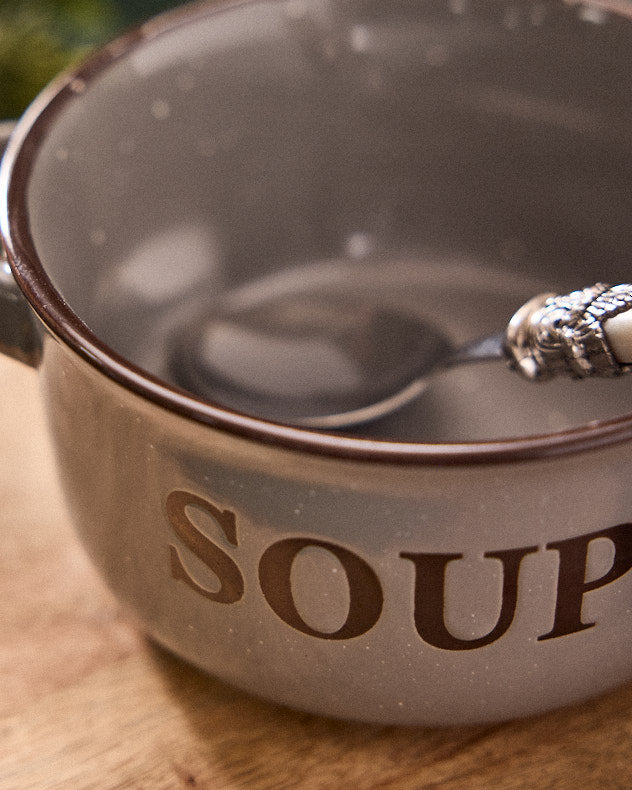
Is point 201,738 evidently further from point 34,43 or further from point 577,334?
point 34,43

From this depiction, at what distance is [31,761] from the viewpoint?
1.15 ft

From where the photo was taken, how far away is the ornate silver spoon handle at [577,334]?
0.35 metres

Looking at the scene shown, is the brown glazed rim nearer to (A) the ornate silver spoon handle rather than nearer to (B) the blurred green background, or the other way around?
(A) the ornate silver spoon handle

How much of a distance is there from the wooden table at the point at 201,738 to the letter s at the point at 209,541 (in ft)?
0.27

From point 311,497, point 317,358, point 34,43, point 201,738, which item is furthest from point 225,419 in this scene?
point 34,43

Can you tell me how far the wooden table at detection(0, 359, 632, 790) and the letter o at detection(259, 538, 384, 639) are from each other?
0.08 meters

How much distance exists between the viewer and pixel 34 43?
0.88m

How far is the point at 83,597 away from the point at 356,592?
18cm

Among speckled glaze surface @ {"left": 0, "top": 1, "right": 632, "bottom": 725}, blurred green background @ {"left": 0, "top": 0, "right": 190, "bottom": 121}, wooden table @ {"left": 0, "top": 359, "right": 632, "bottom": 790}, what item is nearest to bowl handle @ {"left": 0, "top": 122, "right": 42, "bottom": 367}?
speckled glaze surface @ {"left": 0, "top": 1, "right": 632, "bottom": 725}

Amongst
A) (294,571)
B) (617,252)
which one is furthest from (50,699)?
(617,252)

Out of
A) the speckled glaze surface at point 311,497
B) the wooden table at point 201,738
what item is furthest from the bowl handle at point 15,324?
the wooden table at point 201,738

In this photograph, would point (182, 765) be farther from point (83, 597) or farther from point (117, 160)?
point (117, 160)

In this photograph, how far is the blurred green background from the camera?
0.88 m

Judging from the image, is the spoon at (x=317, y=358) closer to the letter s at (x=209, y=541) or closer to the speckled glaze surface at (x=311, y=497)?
the speckled glaze surface at (x=311, y=497)
